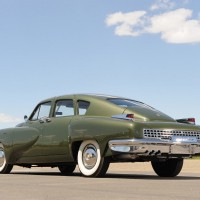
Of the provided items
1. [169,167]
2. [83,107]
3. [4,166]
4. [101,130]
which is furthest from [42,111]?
[169,167]

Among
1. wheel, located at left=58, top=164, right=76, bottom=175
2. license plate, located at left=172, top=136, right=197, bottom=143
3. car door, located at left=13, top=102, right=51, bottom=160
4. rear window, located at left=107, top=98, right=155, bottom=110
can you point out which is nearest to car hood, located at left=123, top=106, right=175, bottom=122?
rear window, located at left=107, top=98, right=155, bottom=110

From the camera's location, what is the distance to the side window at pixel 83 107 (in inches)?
440

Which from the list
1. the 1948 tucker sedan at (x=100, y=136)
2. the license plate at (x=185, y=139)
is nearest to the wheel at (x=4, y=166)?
the 1948 tucker sedan at (x=100, y=136)

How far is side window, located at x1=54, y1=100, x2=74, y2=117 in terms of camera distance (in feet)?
37.7

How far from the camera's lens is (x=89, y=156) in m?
10.6

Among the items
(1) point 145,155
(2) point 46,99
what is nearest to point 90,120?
(1) point 145,155

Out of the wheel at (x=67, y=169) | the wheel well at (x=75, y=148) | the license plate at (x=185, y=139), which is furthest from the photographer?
the wheel at (x=67, y=169)

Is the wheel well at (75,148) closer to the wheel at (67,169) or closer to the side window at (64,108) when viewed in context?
the side window at (64,108)

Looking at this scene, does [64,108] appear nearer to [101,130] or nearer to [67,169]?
[101,130]

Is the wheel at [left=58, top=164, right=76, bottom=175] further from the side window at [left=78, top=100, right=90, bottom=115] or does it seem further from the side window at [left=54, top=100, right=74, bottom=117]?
the side window at [left=78, top=100, right=90, bottom=115]

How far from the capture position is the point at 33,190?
755 cm

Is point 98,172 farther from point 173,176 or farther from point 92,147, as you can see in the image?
point 173,176

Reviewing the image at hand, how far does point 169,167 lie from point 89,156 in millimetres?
2134

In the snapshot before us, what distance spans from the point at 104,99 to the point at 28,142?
219 centimetres
